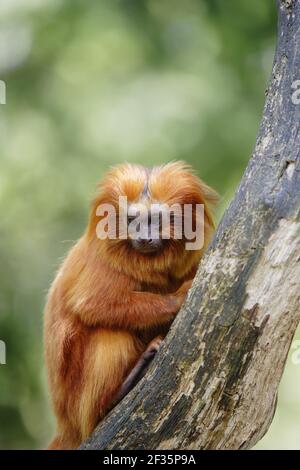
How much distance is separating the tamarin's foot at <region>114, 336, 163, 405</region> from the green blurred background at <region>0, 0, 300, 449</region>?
317cm

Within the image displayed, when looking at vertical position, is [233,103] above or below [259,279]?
above

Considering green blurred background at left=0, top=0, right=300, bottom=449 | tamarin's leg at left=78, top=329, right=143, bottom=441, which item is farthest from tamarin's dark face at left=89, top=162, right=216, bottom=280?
green blurred background at left=0, top=0, right=300, bottom=449

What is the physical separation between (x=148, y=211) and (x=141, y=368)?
72cm

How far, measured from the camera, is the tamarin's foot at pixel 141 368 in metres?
3.46

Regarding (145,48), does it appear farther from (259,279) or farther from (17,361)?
(259,279)

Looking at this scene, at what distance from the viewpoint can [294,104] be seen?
305 cm

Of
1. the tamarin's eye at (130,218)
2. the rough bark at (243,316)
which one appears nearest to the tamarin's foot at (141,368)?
the rough bark at (243,316)

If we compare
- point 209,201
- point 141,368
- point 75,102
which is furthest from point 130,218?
point 75,102

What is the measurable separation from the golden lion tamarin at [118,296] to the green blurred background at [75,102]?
2759mm

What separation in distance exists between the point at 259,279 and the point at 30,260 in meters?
4.19

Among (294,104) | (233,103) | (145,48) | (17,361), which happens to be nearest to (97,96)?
(145,48)

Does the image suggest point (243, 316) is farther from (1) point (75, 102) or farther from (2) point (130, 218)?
(1) point (75, 102)

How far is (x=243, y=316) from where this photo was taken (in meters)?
2.97
